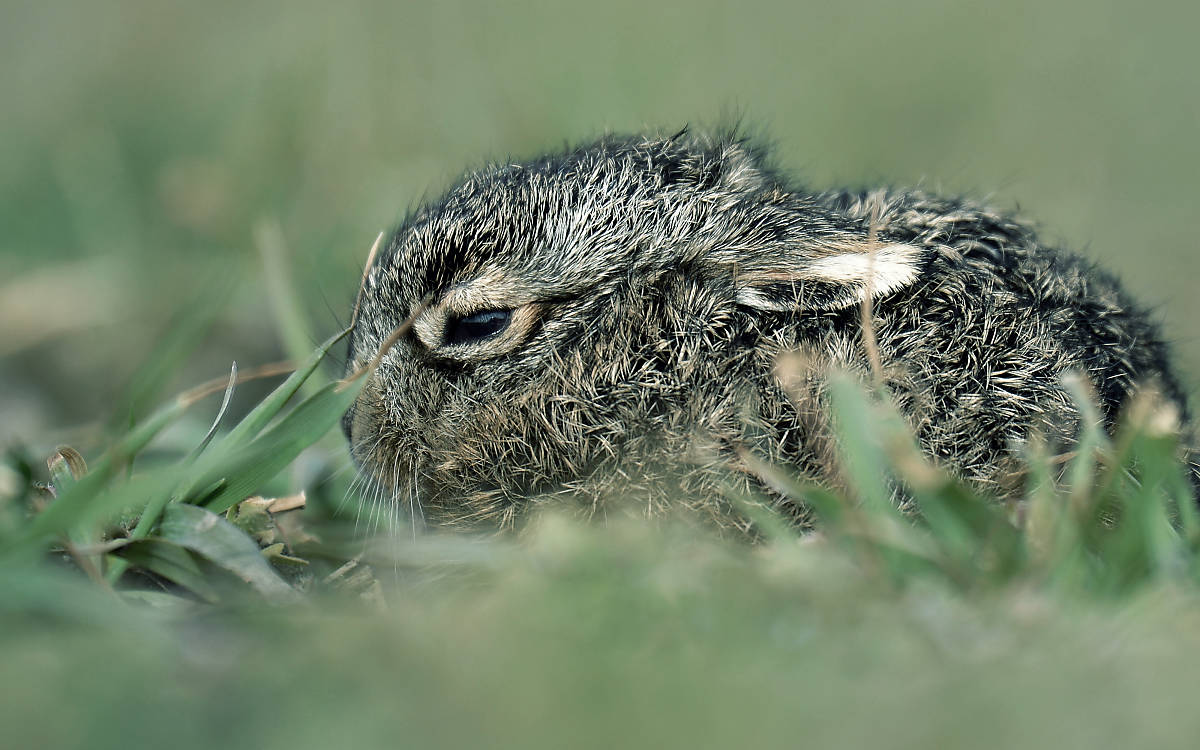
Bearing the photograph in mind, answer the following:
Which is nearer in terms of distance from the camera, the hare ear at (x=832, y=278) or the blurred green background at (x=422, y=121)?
the hare ear at (x=832, y=278)

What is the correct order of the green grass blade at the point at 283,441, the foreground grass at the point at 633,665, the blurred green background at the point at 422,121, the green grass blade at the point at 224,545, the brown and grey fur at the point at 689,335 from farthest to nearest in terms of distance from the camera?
the blurred green background at the point at 422,121 < the brown and grey fur at the point at 689,335 < the green grass blade at the point at 283,441 < the green grass blade at the point at 224,545 < the foreground grass at the point at 633,665

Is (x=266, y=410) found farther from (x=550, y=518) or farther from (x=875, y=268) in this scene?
(x=875, y=268)

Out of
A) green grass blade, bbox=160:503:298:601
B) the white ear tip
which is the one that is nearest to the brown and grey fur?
the white ear tip

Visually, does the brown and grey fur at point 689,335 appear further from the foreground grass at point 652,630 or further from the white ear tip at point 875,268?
the foreground grass at point 652,630

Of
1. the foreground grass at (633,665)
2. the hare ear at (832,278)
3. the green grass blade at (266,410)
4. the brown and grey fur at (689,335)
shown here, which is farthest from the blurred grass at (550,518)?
the hare ear at (832,278)

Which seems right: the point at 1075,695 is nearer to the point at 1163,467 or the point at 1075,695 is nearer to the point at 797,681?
the point at 797,681

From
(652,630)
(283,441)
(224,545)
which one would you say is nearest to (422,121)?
(283,441)

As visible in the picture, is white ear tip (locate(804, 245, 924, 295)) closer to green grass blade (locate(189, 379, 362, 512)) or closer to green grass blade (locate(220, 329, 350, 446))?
green grass blade (locate(189, 379, 362, 512))
